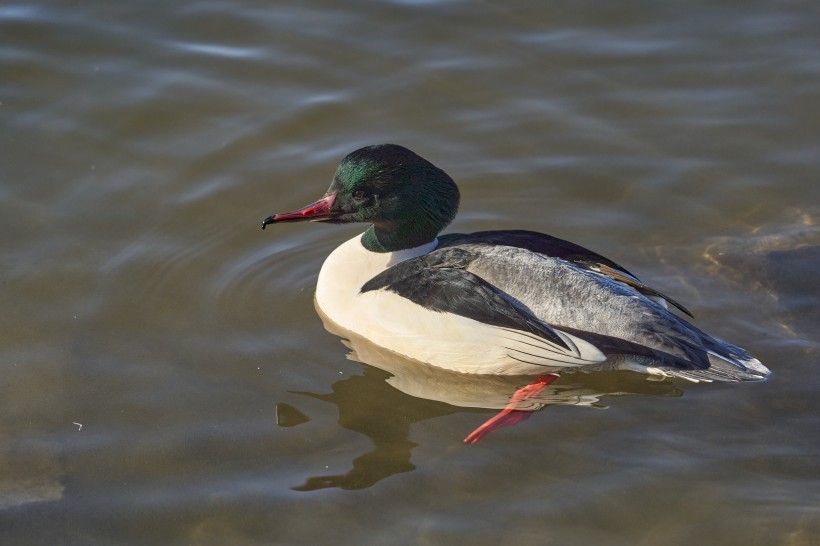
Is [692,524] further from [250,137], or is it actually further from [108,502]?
[250,137]

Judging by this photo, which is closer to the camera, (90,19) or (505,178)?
(505,178)

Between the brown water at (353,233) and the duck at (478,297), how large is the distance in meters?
0.23

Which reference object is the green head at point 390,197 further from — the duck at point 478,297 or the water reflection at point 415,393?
the water reflection at point 415,393

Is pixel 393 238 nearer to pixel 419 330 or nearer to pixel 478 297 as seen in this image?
pixel 419 330

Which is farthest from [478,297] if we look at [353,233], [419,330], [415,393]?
[353,233]

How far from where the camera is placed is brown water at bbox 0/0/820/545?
5.79 metres

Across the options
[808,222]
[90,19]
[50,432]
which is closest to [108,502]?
[50,432]

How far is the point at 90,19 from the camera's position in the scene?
10406 mm

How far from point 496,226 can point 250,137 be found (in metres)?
2.23

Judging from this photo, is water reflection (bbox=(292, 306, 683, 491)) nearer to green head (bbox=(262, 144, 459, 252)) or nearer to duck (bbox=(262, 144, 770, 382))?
duck (bbox=(262, 144, 770, 382))

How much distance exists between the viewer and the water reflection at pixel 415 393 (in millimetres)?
6395

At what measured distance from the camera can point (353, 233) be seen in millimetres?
8297

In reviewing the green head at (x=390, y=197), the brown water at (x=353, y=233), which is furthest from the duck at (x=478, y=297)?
the brown water at (x=353, y=233)

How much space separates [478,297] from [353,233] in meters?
1.93
